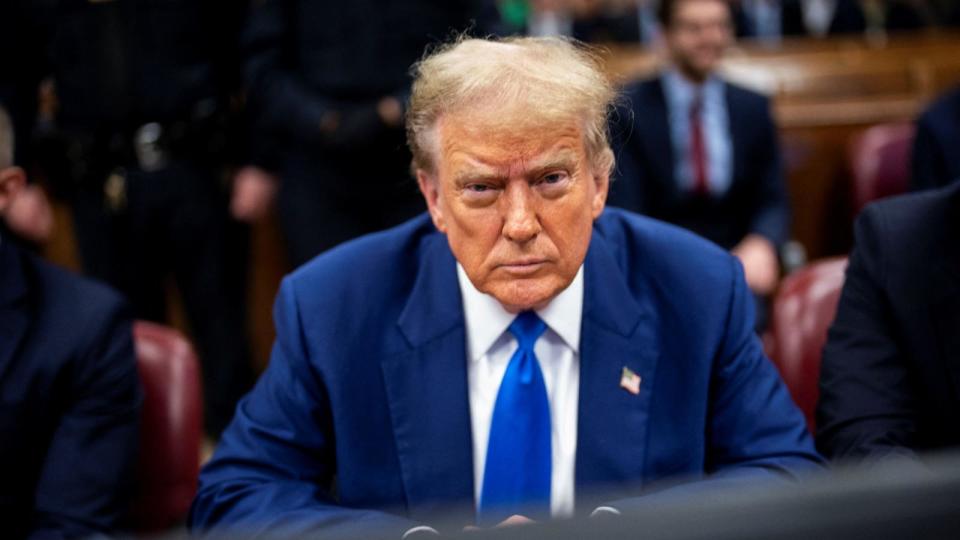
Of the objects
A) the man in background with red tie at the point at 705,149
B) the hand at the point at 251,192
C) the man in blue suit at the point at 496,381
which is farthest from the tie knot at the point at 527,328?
the hand at the point at 251,192

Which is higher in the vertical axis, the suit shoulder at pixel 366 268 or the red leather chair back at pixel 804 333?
the suit shoulder at pixel 366 268

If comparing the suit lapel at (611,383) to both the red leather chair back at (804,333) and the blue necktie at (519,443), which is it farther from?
the red leather chair back at (804,333)

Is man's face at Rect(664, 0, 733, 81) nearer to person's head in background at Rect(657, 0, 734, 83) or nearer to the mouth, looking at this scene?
person's head in background at Rect(657, 0, 734, 83)

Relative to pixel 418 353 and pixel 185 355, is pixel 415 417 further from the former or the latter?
pixel 185 355

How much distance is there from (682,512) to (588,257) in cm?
125

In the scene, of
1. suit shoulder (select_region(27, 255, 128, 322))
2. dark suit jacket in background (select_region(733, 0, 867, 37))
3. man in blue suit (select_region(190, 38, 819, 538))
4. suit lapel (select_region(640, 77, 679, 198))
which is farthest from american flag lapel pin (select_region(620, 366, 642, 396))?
dark suit jacket in background (select_region(733, 0, 867, 37))

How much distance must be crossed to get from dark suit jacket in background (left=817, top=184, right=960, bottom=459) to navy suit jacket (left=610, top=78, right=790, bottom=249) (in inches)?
72.2

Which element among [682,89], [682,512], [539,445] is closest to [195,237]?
[682,89]

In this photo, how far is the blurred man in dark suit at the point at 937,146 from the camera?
9.92 feet

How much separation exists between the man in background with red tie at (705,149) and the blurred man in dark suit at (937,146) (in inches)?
23.7

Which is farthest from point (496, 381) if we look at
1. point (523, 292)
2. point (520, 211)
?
point (520, 211)

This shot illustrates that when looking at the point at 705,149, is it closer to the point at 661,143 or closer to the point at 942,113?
the point at 661,143

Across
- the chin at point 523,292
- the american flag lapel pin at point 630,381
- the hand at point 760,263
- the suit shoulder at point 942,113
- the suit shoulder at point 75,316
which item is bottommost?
the hand at point 760,263

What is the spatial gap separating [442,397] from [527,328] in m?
0.15
